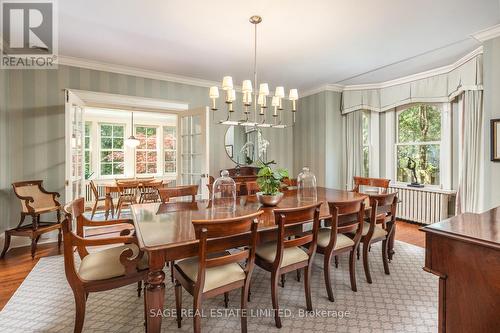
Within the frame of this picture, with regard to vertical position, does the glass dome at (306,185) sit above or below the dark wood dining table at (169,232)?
above

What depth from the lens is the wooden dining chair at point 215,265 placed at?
56.5 inches

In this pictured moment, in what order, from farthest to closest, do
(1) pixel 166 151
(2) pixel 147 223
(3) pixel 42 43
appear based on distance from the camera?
1. (1) pixel 166 151
2. (3) pixel 42 43
3. (2) pixel 147 223

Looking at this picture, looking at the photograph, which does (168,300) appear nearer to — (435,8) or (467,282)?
(467,282)

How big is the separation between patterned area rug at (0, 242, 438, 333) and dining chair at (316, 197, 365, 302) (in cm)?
21

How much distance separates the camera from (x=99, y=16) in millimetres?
2467

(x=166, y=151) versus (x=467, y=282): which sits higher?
(x=166, y=151)

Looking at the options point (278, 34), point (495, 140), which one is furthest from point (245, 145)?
point (495, 140)

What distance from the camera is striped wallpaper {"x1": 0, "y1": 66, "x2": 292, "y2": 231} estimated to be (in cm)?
324

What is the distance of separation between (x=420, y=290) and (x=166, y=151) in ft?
22.1

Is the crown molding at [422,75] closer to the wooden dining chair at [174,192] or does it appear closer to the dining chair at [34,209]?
the wooden dining chair at [174,192]

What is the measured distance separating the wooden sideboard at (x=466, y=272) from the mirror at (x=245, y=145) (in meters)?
3.86

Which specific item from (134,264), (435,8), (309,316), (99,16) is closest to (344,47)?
(435,8)

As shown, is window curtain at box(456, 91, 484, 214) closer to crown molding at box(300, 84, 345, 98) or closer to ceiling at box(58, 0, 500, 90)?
ceiling at box(58, 0, 500, 90)

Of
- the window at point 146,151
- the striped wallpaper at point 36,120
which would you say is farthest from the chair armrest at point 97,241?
the window at point 146,151
